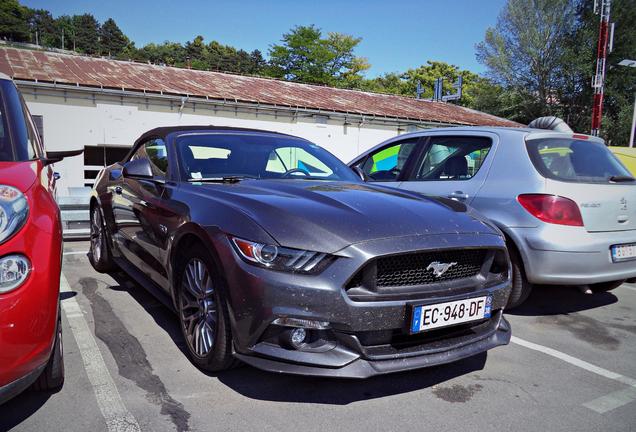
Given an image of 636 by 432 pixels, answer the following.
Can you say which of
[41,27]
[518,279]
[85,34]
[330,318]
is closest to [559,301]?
[518,279]

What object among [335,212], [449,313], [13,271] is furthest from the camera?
[335,212]

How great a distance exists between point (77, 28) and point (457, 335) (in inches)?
5877

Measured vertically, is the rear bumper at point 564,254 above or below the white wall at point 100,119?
below

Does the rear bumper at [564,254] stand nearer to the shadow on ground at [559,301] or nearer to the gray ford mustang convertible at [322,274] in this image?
the shadow on ground at [559,301]

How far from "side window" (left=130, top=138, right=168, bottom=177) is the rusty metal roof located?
9.87 meters

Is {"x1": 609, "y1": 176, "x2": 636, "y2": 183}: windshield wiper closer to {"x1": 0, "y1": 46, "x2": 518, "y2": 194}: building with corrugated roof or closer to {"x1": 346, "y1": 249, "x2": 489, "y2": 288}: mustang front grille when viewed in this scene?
{"x1": 346, "y1": 249, "x2": 489, "y2": 288}: mustang front grille

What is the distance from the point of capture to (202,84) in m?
16.1

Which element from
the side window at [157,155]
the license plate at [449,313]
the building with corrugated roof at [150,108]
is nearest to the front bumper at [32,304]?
the side window at [157,155]

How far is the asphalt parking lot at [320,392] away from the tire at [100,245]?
1.23m

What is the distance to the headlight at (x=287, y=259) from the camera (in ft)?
7.44

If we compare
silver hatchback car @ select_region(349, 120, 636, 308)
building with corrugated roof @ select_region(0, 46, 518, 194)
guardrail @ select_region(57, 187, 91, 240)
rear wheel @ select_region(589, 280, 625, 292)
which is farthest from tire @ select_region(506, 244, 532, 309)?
building with corrugated roof @ select_region(0, 46, 518, 194)

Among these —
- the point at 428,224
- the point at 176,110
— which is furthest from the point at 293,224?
the point at 176,110

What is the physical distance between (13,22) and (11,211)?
135755mm

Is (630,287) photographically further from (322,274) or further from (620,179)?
(322,274)
